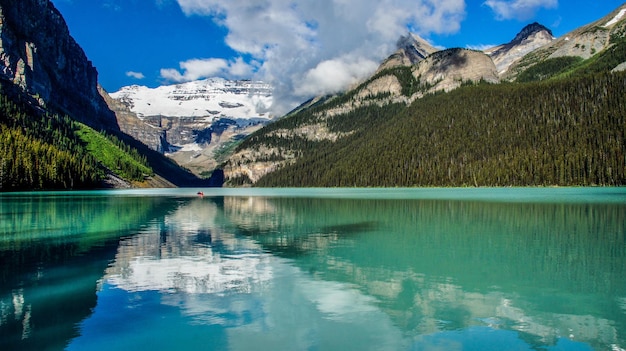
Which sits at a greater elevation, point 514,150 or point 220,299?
point 514,150

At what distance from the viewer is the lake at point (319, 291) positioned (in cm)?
1409

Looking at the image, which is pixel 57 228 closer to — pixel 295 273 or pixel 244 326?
pixel 295 273

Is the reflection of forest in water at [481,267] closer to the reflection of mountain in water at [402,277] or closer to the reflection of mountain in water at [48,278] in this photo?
the reflection of mountain in water at [402,277]

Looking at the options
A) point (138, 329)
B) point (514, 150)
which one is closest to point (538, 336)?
point (138, 329)

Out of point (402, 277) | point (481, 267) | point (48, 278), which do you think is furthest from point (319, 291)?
point (48, 278)

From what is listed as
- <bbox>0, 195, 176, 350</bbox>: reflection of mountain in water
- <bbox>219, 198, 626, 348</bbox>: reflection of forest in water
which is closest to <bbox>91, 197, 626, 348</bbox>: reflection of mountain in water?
<bbox>219, 198, 626, 348</bbox>: reflection of forest in water

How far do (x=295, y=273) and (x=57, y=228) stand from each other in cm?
3174

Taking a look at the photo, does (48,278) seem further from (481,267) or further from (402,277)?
(481,267)

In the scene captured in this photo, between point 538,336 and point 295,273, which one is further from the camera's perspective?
point 295,273

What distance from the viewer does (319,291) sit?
1986 centimetres

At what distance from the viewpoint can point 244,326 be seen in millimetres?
15172

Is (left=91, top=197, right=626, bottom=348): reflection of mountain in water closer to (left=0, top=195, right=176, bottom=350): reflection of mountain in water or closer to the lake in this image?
the lake

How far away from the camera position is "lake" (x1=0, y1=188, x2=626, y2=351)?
1409cm

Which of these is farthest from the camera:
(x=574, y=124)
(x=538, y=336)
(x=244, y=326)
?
(x=574, y=124)
